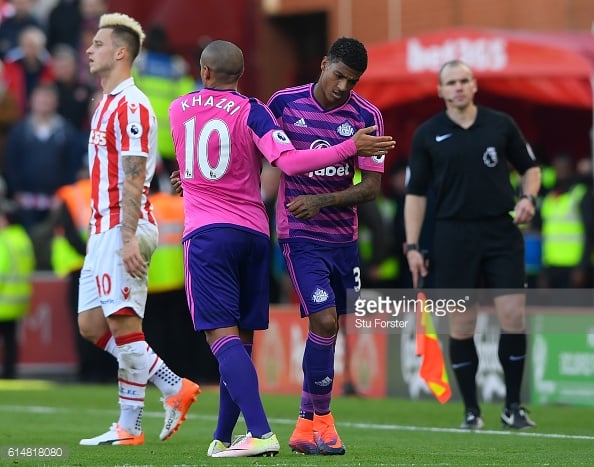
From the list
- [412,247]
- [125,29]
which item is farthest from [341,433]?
[125,29]

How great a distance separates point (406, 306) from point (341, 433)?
2.46m

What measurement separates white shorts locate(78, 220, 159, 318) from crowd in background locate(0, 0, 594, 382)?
5.50 meters

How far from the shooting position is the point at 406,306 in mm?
12664

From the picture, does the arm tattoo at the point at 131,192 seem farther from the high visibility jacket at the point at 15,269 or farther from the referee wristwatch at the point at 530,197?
the high visibility jacket at the point at 15,269

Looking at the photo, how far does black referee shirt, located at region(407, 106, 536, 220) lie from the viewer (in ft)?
34.9

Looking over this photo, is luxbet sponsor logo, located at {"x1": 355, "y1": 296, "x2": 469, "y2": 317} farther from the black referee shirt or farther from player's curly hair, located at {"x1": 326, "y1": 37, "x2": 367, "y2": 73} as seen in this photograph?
player's curly hair, located at {"x1": 326, "y1": 37, "x2": 367, "y2": 73}

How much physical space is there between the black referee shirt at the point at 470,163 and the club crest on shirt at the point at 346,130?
2.34m

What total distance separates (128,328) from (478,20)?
11324mm

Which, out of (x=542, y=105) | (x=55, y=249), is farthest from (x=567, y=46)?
(x=55, y=249)

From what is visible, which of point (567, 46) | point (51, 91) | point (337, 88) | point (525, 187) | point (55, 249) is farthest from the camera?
point (51, 91)

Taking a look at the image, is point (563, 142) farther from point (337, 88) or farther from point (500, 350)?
point (337, 88)

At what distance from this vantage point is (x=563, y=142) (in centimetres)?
1805

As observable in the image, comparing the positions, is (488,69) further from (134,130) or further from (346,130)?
(346,130)

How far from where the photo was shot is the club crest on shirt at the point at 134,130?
913 cm
